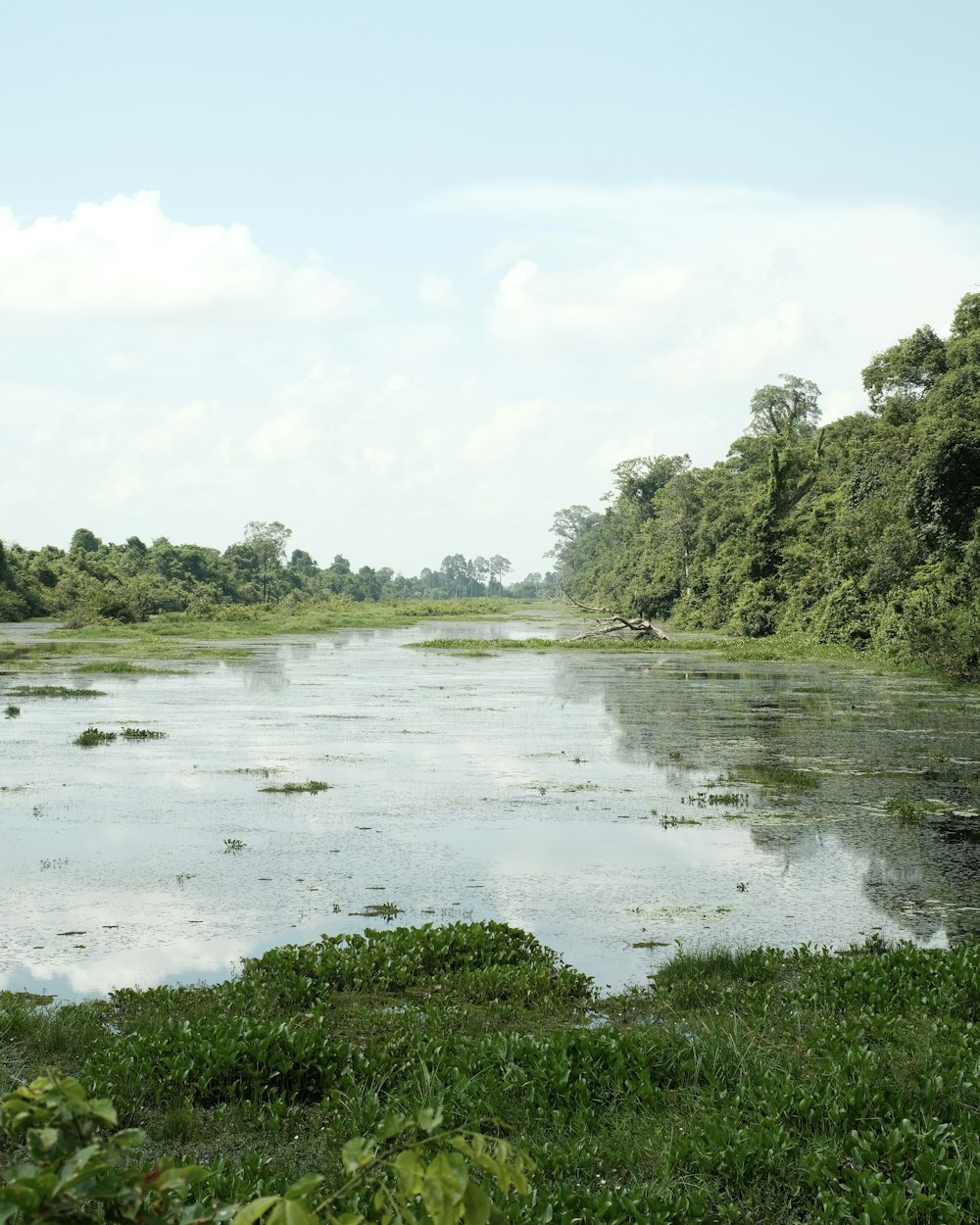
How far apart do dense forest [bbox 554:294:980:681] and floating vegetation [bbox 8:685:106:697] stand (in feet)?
72.9

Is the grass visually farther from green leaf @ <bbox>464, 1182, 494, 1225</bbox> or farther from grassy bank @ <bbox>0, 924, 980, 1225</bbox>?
green leaf @ <bbox>464, 1182, 494, 1225</bbox>

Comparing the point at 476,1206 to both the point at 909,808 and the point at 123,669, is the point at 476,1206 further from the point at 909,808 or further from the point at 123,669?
the point at 123,669

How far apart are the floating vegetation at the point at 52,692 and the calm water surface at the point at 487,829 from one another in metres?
2.36

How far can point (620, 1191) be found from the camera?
471cm

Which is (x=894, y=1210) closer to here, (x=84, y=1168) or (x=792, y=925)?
(x=84, y=1168)

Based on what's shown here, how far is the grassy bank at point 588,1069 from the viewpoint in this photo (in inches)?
189

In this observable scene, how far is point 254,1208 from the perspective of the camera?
1.92 metres

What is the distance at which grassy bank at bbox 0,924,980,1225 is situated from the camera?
479 centimetres

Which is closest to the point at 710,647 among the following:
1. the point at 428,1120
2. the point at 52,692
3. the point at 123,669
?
the point at 123,669

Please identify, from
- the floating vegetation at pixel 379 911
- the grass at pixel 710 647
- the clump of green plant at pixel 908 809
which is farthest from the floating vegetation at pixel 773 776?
the grass at pixel 710 647

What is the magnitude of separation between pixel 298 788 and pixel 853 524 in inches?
1436

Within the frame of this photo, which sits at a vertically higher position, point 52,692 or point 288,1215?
point 288,1215

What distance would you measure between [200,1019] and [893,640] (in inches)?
1444

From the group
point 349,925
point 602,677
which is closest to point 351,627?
point 602,677
